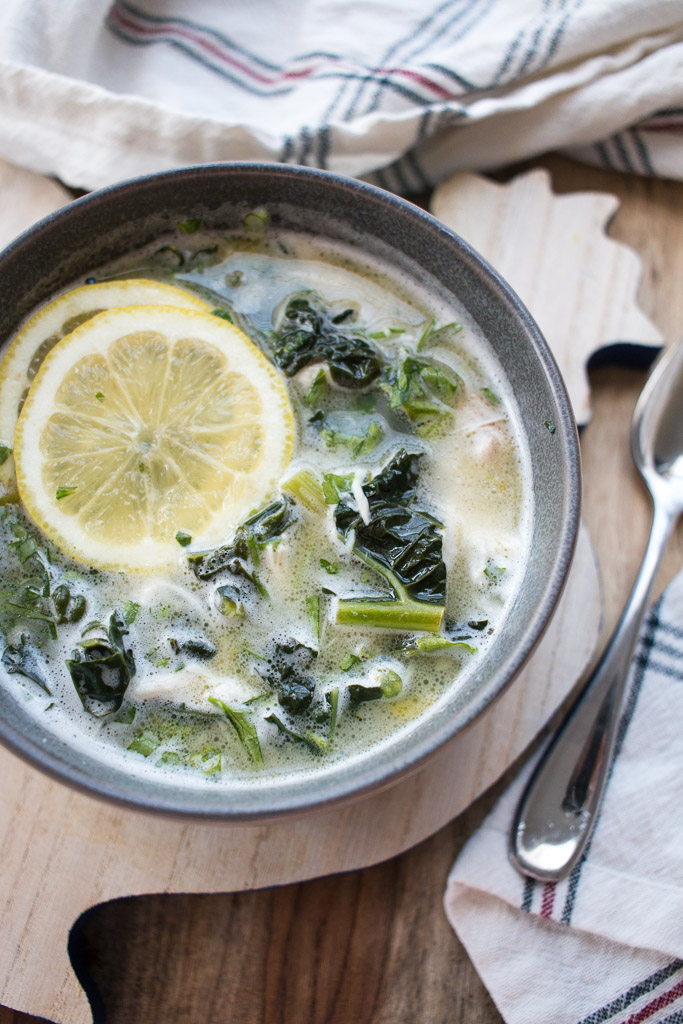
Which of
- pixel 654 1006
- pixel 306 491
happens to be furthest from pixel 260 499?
pixel 654 1006

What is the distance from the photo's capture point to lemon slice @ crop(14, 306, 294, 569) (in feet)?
8.41

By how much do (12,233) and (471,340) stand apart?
161cm

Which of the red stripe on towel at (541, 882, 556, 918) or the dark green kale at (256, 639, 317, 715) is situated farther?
the red stripe on towel at (541, 882, 556, 918)

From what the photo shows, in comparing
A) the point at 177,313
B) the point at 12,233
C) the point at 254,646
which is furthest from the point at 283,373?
the point at 12,233

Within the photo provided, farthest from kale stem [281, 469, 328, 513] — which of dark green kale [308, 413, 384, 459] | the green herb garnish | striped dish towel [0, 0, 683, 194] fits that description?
striped dish towel [0, 0, 683, 194]

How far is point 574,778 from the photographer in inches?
108

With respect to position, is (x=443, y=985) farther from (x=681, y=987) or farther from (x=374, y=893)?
(x=681, y=987)

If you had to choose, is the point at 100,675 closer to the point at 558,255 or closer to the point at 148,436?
the point at 148,436

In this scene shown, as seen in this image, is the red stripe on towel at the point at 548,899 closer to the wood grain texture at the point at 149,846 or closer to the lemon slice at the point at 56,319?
the wood grain texture at the point at 149,846

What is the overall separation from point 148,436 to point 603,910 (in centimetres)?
196

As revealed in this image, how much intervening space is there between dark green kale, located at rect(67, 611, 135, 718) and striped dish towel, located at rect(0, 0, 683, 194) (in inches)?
64.9

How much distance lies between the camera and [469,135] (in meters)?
3.27

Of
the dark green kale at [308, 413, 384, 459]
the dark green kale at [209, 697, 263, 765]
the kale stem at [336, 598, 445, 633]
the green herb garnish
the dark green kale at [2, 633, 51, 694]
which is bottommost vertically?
the dark green kale at [2, 633, 51, 694]

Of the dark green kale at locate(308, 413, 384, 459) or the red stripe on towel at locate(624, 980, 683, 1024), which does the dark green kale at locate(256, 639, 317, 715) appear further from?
the red stripe on towel at locate(624, 980, 683, 1024)
